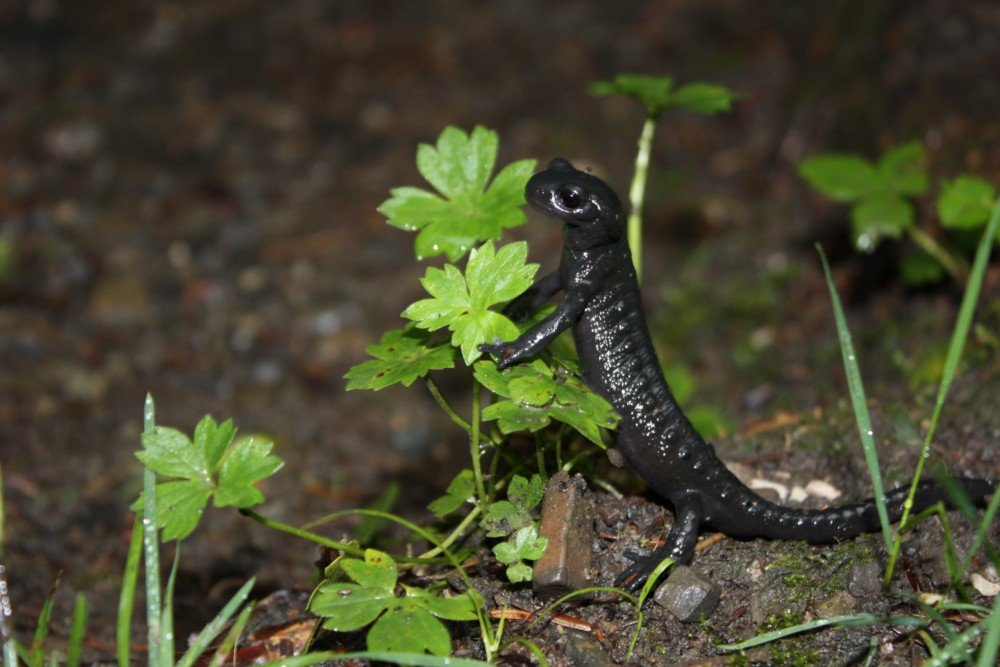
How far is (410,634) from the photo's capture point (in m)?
2.97

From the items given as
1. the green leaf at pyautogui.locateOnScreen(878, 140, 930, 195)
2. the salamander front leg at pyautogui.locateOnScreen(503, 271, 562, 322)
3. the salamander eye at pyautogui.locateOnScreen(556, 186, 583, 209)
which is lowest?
the green leaf at pyautogui.locateOnScreen(878, 140, 930, 195)

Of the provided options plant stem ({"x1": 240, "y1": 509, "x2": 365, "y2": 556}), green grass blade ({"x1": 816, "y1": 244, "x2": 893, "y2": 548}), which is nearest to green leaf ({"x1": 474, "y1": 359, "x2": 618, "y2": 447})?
plant stem ({"x1": 240, "y1": 509, "x2": 365, "y2": 556})

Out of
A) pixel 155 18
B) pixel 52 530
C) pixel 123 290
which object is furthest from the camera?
pixel 155 18

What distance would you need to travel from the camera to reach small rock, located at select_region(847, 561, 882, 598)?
3.54 meters

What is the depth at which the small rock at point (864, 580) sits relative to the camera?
3543 mm

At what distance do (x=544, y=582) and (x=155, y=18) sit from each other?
8931 mm

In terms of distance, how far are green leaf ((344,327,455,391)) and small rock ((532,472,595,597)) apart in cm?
64

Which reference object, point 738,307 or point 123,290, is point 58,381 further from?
point 738,307

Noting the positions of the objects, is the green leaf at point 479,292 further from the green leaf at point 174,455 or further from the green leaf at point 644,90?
the green leaf at point 644,90

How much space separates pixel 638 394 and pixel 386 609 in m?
1.35

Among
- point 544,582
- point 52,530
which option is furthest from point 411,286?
point 544,582

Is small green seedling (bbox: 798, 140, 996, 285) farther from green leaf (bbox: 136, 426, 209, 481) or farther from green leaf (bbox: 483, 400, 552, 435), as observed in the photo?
green leaf (bbox: 136, 426, 209, 481)

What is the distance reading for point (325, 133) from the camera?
902 cm

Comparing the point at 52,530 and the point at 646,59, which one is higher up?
the point at 646,59
